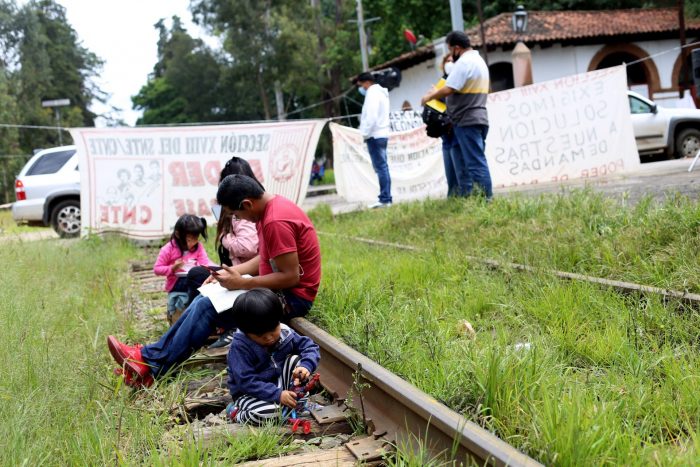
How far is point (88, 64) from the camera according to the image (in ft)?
257

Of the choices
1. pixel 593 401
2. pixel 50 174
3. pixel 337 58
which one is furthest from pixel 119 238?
pixel 337 58

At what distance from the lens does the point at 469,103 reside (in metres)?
8.74

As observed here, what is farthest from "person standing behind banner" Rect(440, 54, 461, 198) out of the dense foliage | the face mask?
the dense foliage

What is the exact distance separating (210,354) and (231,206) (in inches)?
40.2

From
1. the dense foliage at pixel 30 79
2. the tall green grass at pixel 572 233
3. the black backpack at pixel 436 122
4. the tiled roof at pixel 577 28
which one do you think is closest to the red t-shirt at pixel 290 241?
the tall green grass at pixel 572 233

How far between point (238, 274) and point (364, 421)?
137cm

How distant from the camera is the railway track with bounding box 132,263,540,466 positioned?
2645mm

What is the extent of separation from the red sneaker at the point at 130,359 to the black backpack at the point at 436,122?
5.55 meters

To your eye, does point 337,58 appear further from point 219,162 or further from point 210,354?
point 210,354

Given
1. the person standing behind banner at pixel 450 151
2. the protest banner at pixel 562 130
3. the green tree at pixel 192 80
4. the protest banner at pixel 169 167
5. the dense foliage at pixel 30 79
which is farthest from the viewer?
the green tree at pixel 192 80

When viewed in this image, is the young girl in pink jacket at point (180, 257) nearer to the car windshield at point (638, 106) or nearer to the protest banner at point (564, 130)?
the protest banner at point (564, 130)

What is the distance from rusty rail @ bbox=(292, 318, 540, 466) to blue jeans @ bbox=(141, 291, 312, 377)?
70 cm

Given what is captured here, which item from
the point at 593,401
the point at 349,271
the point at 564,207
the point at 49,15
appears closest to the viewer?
the point at 593,401

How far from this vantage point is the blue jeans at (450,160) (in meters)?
9.34
